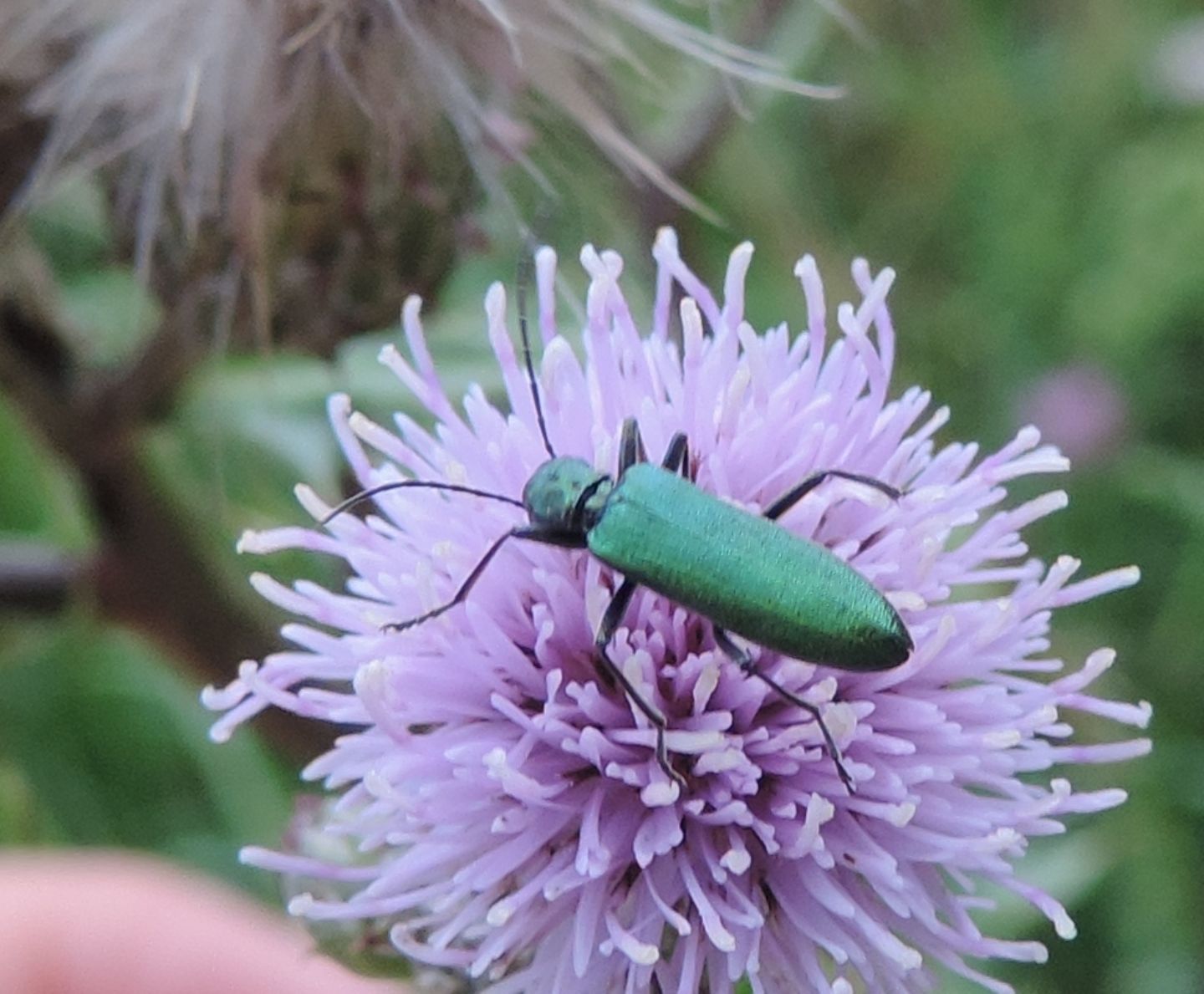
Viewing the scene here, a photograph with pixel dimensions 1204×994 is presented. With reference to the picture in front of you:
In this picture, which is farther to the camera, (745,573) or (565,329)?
(565,329)

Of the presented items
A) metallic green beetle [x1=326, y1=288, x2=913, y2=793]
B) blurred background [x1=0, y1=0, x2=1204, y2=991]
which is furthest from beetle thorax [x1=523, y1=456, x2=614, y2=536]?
blurred background [x1=0, y1=0, x2=1204, y2=991]

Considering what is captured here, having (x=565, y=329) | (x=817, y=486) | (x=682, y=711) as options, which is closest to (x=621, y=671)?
(x=682, y=711)

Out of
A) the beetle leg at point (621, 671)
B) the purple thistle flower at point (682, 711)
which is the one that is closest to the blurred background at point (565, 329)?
the purple thistle flower at point (682, 711)

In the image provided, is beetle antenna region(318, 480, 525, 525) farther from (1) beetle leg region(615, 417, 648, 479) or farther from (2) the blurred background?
(2) the blurred background

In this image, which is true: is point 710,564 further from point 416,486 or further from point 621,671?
point 416,486

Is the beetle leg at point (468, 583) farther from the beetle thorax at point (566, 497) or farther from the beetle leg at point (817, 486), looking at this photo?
the beetle leg at point (817, 486)

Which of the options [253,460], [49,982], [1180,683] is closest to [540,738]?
[49,982]
